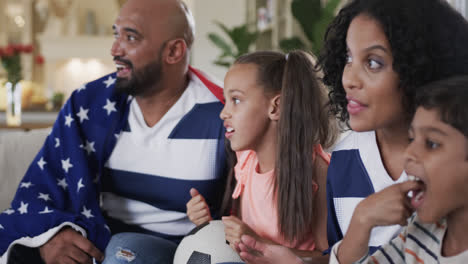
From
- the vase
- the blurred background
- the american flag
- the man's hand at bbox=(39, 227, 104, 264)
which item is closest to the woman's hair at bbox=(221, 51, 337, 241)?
the american flag

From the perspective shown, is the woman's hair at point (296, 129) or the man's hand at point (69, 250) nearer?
the woman's hair at point (296, 129)

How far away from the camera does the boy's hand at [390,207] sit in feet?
2.97

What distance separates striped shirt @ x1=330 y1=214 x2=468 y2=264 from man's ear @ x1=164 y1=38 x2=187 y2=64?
1.07 meters

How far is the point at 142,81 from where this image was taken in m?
1.79

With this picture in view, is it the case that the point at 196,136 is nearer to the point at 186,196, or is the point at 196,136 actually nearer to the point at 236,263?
the point at 186,196

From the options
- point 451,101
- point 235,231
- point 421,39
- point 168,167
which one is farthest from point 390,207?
point 168,167

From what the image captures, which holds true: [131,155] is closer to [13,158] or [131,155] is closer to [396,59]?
[13,158]

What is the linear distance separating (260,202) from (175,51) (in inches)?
27.0

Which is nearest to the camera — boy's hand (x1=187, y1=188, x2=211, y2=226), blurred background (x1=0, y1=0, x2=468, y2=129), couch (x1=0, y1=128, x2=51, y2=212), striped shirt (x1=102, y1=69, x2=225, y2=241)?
boy's hand (x1=187, y1=188, x2=211, y2=226)

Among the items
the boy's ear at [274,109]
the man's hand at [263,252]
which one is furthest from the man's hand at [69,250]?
the boy's ear at [274,109]

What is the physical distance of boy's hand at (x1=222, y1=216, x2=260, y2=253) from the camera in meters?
1.28

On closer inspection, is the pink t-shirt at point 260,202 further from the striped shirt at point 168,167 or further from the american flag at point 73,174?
the american flag at point 73,174

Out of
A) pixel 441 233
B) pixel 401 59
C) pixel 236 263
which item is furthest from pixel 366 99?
pixel 236 263

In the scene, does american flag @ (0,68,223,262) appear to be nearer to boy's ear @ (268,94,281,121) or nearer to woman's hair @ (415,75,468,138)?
boy's ear @ (268,94,281,121)
